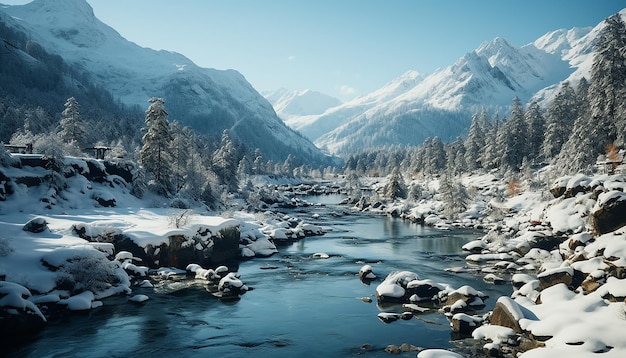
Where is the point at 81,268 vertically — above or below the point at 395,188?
below

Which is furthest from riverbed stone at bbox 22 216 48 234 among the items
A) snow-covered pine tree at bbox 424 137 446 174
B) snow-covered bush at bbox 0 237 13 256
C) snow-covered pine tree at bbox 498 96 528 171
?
snow-covered pine tree at bbox 424 137 446 174

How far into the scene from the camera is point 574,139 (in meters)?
56.4

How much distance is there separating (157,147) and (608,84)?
61871 mm

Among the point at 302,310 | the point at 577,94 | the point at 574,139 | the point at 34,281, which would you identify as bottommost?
the point at 302,310

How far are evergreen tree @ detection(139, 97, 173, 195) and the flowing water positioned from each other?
26842mm

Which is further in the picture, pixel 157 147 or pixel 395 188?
pixel 395 188

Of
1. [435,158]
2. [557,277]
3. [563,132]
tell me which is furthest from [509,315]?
[435,158]

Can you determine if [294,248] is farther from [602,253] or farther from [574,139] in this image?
[574,139]

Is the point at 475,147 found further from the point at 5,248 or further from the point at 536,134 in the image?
the point at 5,248

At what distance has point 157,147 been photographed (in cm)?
5562

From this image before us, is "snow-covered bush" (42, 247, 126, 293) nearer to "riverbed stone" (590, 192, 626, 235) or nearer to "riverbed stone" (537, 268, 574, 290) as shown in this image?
"riverbed stone" (537, 268, 574, 290)

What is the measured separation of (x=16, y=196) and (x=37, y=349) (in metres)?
24.5

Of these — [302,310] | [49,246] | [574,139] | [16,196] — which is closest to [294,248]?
[302,310]

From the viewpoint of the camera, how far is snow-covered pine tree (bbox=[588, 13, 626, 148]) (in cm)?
5372
